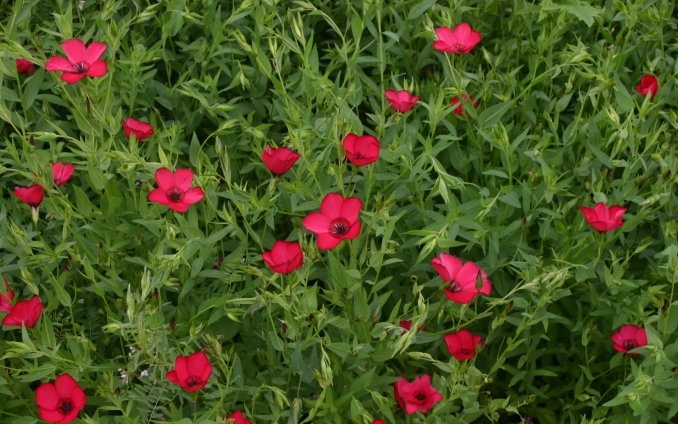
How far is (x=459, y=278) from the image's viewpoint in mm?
2078

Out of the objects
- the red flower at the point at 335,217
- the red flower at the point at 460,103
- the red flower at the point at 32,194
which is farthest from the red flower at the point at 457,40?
the red flower at the point at 32,194

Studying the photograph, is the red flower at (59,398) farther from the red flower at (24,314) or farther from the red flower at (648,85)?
the red flower at (648,85)

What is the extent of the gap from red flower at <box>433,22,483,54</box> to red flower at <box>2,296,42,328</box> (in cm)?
114

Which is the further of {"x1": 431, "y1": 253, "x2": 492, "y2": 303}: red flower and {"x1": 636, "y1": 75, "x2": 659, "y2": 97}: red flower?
{"x1": 636, "y1": 75, "x2": 659, "y2": 97}: red flower

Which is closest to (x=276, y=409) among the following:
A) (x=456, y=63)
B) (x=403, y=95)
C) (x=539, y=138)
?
(x=403, y=95)

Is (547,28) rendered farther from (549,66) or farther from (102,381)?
(102,381)

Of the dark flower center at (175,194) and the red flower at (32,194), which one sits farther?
the red flower at (32,194)

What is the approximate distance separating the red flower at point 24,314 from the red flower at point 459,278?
2.77 ft

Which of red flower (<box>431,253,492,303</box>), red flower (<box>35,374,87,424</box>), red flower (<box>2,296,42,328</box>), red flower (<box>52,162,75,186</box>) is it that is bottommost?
red flower (<box>35,374,87,424</box>)

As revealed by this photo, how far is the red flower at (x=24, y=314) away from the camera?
2043mm

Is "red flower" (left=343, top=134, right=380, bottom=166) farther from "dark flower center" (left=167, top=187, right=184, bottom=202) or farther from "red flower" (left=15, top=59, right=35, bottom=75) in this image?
"red flower" (left=15, top=59, right=35, bottom=75)

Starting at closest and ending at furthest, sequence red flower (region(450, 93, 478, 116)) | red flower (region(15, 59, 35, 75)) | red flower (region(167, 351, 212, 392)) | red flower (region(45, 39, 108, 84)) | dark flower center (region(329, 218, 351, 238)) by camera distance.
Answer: red flower (region(167, 351, 212, 392)) < dark flower center (region(329, 218, 351, 238)) < red flower (region(45, 39, 108, 84)) < red flower (region(450, 93, 478, 116)) < red flower (region(15, 59, 35, 75))

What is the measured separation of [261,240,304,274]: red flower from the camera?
1917mm

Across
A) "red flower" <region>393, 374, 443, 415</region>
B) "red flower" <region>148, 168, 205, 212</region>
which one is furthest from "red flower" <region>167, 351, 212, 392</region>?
"red flower" <region>393, 374, 443, 415</region>
